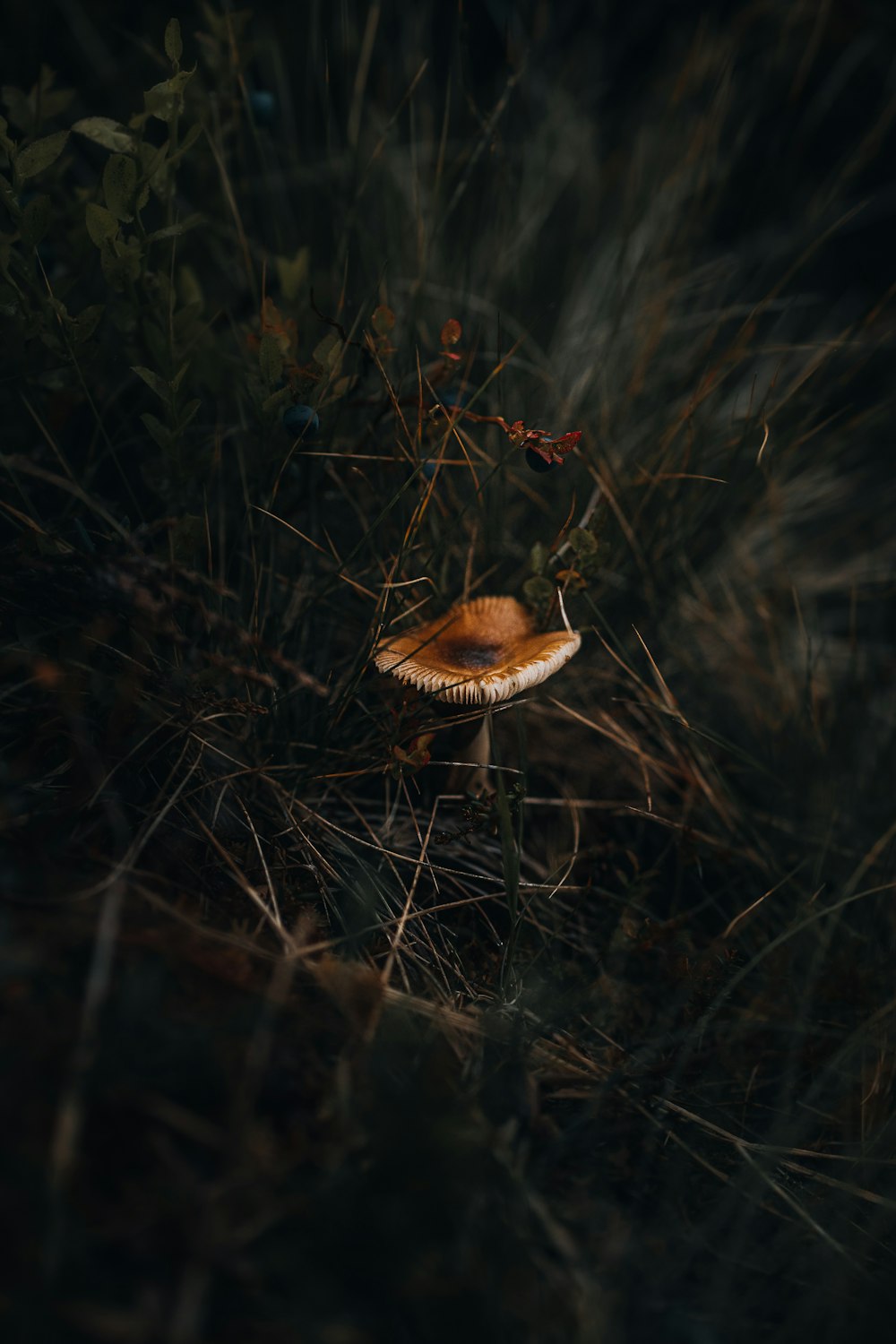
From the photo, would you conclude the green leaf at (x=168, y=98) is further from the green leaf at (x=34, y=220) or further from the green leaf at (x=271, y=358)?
the green leaf at (x=271, y=358)

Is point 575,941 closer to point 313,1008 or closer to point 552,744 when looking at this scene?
point 552,744

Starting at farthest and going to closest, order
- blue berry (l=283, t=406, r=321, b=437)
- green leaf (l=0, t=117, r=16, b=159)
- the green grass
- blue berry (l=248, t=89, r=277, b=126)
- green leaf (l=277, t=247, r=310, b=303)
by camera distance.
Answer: blue berry (l=248, t=89, r=277, b=126) → green leaf (l=277, t=247, r=310, b=303) → blue berry (l=283, t=406, r=321, b=437) → green leaf (l=0, t=117, r=16, b=159) → the green grass

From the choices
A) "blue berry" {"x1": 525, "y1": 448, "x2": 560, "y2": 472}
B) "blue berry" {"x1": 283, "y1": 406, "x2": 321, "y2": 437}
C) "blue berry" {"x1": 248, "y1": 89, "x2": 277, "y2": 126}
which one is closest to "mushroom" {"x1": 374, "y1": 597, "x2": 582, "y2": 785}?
"blue berry" {"x1": 525, "y1": 448, "x2": 560, "y2": 472}

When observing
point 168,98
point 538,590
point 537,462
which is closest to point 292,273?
point 168,98

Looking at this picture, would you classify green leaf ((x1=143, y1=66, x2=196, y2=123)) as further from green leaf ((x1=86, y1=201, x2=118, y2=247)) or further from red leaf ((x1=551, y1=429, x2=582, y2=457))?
red leaf ((x1=551, y1=429, x2=582, y2=457))

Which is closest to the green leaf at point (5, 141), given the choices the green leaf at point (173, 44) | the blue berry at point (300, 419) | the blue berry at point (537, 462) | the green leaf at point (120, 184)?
the green leaf at point (120, 184)

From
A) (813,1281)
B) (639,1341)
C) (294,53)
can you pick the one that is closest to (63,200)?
(294,53)

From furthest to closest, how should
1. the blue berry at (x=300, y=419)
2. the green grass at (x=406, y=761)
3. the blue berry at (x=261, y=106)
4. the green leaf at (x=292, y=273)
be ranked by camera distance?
the blue berry at (x=261, y=106) → the green leaf at (x=292, y=273) → the blue berry at (x=300, y=419) → the green grass at (x=406, y=761)
